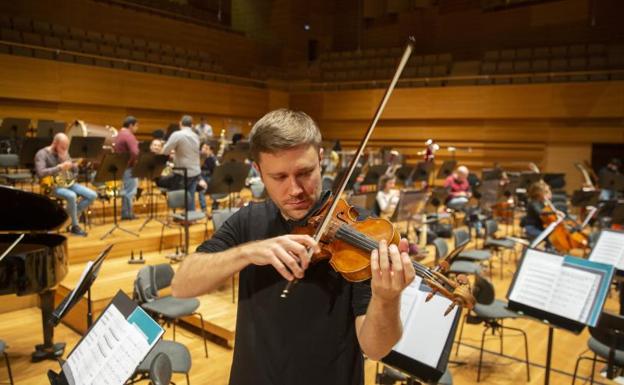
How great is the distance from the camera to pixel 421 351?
2.64 meters

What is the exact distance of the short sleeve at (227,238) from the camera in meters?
1.67

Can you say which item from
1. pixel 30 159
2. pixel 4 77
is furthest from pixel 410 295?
pixel 4 77

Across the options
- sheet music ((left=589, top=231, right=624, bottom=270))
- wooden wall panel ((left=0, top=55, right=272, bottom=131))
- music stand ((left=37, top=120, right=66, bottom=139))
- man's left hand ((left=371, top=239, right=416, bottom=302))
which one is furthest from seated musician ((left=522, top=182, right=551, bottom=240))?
wooden wall panel ((left=0, top=55, right=272, bottom=131))

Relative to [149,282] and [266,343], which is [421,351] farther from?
[149,282]

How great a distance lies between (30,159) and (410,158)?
1175 cm

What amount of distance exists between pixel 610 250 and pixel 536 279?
63.0 inches

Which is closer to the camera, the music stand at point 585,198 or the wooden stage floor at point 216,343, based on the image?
the wooden stage floor at point 216,343

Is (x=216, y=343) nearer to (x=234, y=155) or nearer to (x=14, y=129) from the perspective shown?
(x=234, y=155)

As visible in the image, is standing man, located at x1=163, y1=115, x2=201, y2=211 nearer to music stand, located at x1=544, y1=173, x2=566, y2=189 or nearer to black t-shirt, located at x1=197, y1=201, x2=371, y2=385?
black t-shirt, located at x1=197, y1=201, x2=371, y2=385

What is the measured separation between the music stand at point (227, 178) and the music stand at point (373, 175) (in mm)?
2949

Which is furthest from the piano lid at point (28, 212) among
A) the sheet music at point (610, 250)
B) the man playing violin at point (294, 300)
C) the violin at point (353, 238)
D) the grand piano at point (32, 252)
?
the sheet music at point (610, 250)

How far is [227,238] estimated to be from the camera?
170 cm

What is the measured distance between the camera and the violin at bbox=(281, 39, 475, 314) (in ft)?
4.94

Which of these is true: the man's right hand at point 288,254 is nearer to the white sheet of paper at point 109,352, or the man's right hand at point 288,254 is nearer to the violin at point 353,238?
the violin at point 353,238
